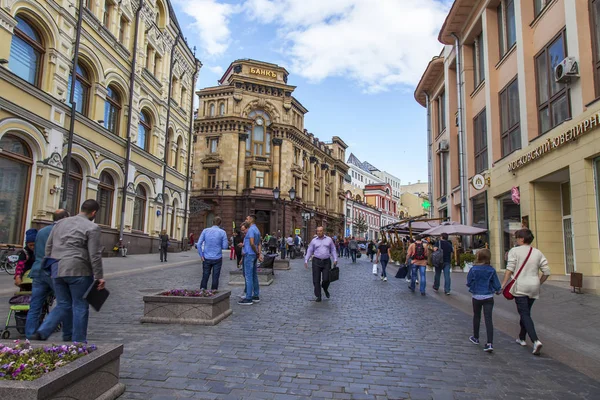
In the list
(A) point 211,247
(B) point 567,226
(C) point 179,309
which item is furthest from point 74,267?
(B) point 567,226

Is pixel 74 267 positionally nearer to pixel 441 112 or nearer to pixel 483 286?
pixel 483 286

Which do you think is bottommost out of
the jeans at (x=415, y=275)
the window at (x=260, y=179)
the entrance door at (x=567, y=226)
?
the jeans at (x=415, y=275)

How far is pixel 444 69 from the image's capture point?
27906 mm

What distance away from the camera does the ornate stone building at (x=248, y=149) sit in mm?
48250

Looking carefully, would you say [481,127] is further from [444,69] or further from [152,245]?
[152,245]

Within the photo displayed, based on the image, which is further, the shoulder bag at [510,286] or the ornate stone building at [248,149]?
the ornate stone building at [248,149]

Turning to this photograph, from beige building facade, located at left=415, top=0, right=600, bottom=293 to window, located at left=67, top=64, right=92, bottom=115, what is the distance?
18139 millimetres

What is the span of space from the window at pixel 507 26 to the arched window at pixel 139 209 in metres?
20.2

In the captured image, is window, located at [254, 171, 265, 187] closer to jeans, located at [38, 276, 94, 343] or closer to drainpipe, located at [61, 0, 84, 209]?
drainpipe, located at [61, 0, 84, 209]

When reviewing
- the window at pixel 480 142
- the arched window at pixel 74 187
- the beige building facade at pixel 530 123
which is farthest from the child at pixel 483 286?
the arched window at pixel 74 187

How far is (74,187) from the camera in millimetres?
18750

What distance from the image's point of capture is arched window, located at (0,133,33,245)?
1452cm

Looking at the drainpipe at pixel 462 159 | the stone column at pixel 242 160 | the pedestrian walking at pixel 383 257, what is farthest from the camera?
the stone column at pixel 242 160

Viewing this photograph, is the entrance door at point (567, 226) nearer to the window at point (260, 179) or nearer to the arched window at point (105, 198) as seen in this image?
the arched window at point (105, 198)
